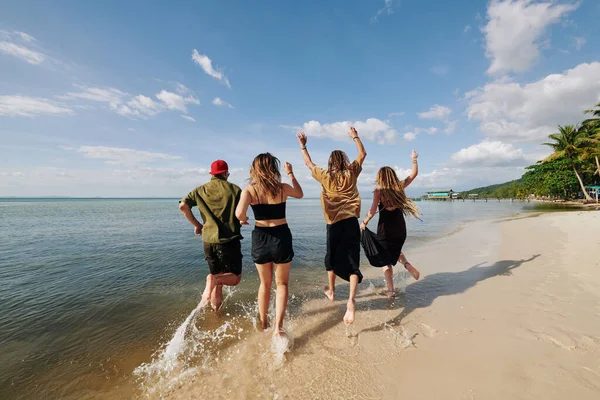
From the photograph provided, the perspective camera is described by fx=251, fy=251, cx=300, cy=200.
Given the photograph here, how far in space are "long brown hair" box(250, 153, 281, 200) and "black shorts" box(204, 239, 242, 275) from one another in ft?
3.99

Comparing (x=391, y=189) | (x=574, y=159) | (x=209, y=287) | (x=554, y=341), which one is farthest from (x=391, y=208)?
(x=574, y=159)

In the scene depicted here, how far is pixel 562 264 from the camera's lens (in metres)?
5.88

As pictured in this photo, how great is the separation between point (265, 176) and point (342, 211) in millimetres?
1367

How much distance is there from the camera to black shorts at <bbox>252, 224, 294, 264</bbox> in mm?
3201

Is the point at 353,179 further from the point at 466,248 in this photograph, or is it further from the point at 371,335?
the point at 466,248

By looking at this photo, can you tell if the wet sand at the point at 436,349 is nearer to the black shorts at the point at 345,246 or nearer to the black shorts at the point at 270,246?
the black shorts at the point at 345,246

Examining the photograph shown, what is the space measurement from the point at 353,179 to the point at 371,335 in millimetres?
2209

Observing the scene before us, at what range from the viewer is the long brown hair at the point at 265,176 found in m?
3.11

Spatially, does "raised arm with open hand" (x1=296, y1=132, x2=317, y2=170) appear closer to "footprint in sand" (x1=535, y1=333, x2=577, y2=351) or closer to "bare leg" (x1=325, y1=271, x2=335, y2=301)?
"bare leg" (x1=325, y1=271, x2=335, y2=301)

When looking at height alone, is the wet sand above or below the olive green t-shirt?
below

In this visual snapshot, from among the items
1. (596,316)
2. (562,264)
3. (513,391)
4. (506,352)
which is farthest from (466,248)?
(513,391)

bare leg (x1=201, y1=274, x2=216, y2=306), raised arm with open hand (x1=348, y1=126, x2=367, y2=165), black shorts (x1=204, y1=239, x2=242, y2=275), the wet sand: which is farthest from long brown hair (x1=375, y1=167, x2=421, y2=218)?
bare leg (x1=201, y1=274, x2=216, y2=306)

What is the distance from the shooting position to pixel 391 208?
4523 mm

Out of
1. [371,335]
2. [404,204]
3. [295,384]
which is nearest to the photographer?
[295,384]
